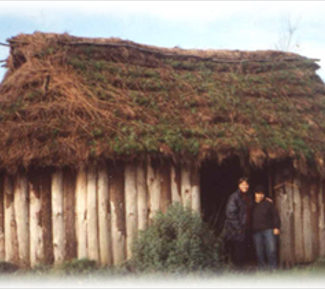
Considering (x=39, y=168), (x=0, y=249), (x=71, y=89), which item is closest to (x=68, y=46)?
(x=71, y=89)

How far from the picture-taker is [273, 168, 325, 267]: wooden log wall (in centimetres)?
1100

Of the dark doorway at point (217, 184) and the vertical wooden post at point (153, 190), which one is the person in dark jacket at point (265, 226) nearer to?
the vertical wooden post at point (153, 190)

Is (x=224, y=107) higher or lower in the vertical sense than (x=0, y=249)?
higher

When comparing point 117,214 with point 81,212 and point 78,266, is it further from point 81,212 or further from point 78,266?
point 78,266

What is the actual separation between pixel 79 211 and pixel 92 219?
29 centimetres

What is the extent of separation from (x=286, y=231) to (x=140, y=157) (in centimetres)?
381

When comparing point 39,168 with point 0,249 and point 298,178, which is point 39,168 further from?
point 298,178

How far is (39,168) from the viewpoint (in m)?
9.48

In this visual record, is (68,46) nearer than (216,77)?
Yes

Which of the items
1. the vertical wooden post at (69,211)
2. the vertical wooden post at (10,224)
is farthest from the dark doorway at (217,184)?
the vertical wooden post at (10,224)

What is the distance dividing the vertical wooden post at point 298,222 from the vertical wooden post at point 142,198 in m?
3.37

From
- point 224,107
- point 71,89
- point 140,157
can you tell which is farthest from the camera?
point 224,107

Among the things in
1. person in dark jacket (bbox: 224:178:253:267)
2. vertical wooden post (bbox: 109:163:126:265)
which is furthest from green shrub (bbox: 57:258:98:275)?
person in dark jacket (bbox: 224:178:253:267)

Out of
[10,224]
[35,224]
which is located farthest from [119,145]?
Answer: [10,224]
